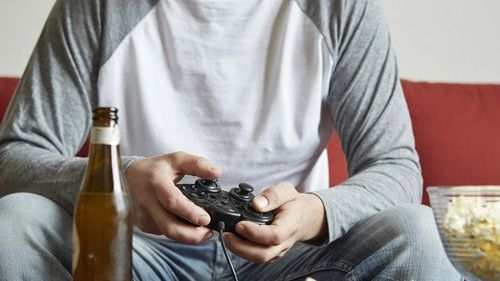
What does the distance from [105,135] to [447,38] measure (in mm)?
1361

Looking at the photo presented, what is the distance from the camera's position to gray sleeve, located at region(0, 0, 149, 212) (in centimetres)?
109

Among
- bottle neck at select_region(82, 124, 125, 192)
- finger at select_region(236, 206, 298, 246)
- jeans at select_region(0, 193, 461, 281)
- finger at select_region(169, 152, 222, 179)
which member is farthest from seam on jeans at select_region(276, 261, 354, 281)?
bottle neck at select_region(82, 124, 125, 192)

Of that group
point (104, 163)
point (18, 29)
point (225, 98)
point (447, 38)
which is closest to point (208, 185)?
point (104, 163)

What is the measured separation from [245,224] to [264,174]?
0.41 metres

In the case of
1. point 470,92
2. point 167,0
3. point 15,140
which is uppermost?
point 167,0

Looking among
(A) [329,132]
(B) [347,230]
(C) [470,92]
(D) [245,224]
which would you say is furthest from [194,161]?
(C) [470,92]

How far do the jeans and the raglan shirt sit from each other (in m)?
0.19

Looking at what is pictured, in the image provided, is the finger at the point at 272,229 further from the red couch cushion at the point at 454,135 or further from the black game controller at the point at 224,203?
the red couch cushion at the point at 454,135

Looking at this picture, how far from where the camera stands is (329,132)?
130cm

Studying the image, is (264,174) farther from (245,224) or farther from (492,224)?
(492,224)

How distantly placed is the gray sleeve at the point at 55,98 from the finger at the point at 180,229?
222 millimetres

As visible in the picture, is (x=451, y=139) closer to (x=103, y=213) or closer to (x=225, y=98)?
(x=225, y=98)

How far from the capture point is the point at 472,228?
0.73m

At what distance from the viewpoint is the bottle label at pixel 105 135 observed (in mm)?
771
